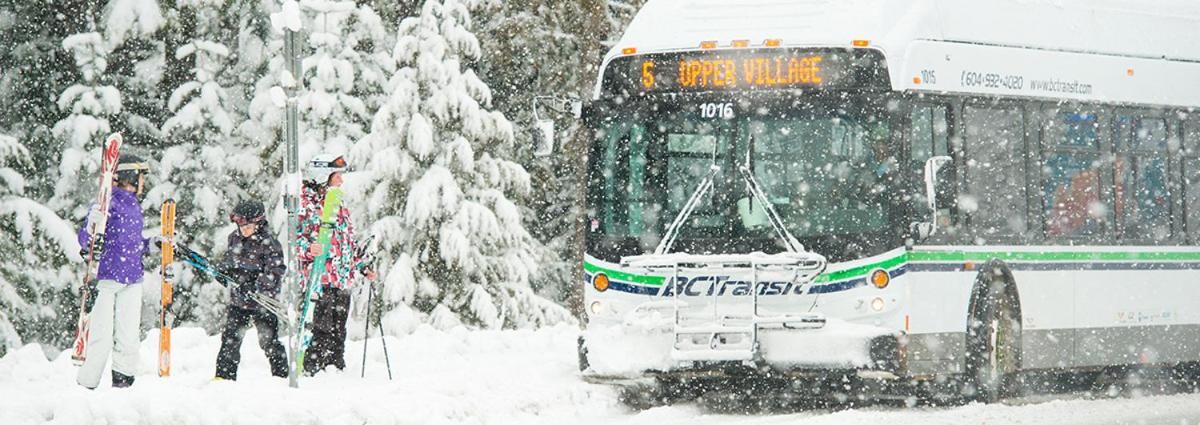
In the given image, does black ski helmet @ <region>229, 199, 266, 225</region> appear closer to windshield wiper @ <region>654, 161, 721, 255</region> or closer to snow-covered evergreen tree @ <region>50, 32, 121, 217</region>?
windshield wiper @ <region>654, 161, 721, 255</region>

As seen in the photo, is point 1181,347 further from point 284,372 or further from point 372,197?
point 372,197

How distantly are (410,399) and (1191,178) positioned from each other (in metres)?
8.44

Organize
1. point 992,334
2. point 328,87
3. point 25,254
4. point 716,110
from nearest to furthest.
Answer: point 716,110
point 992,334
point 25,254
point 328,87

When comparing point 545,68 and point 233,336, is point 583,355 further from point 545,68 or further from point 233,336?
point 545,68

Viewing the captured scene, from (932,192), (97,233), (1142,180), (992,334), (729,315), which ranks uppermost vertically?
(1142,180)

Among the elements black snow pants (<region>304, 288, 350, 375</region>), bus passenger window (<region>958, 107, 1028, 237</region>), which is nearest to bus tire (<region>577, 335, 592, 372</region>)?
black snow pants (<region>304, 288, 350, 375</region>)

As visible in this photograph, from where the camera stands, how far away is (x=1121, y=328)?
15320mm

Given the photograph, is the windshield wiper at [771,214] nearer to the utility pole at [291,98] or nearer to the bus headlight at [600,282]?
the bus headlight at [600,282]

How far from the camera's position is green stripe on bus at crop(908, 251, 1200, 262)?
43.6ft

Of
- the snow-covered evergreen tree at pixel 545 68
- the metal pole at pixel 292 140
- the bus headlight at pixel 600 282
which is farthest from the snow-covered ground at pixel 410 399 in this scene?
the snow-covered evergreen tree at pixel 545 68

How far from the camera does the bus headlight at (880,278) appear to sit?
12.9 m

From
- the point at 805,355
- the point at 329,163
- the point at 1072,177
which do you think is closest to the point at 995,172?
the point at 1072,177

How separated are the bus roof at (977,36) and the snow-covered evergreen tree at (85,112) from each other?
42.3 ft

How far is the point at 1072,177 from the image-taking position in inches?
587
